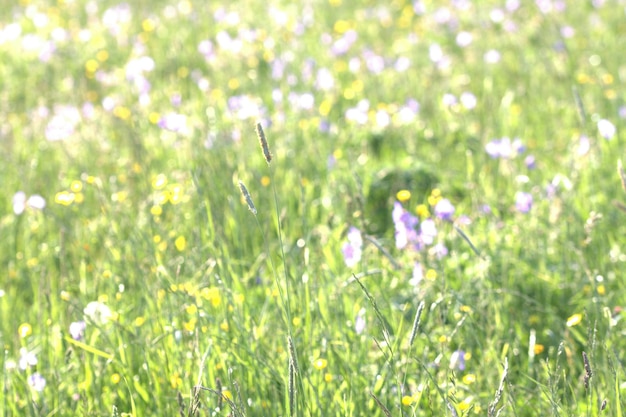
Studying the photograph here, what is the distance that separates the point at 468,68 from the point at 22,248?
2.80 metres

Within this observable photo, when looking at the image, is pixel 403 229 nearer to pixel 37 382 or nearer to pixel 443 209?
pixel 443 209

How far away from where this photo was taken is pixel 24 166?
382cm

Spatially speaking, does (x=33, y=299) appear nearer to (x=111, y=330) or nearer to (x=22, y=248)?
(x=22, y=248)

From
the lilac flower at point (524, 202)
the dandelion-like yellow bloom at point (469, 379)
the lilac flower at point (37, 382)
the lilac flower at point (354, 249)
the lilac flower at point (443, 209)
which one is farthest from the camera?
the lilac flower at point (524, 202)

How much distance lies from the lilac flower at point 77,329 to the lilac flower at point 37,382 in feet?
0.57

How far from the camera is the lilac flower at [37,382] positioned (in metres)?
2.14

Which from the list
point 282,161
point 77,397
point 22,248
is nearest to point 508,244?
point 282,161

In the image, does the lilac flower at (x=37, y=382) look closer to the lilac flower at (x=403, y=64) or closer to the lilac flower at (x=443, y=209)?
the lilac flower at (x=443, y=209)

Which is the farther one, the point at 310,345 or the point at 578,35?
the point at 578,35

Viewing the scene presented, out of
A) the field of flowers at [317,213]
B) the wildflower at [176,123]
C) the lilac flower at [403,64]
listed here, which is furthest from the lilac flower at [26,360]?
the lilac flower at [403,64]

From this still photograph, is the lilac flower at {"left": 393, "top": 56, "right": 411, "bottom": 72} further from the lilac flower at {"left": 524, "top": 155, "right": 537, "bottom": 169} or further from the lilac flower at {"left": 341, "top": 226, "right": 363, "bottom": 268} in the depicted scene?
the lilac flower at {"left": 341, "top": 226, "right": 363, "bottom": 268}

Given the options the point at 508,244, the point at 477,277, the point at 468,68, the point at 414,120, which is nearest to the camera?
the point at 477,277

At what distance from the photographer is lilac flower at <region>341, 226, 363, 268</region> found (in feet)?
8.27

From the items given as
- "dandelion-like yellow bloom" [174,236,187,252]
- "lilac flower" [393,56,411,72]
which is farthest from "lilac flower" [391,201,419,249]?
"lilac flower" [393,56,411,72]
